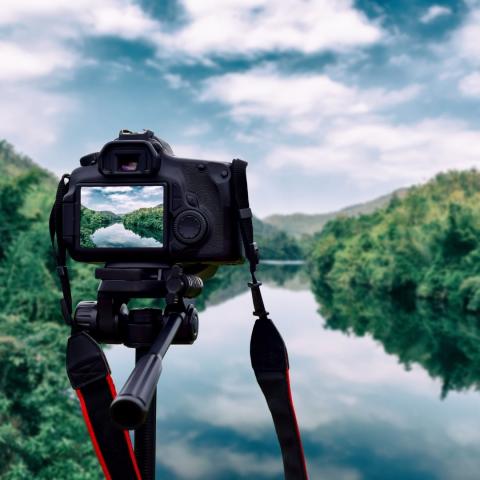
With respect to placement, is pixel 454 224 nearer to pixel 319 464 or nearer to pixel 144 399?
pixel 319 464

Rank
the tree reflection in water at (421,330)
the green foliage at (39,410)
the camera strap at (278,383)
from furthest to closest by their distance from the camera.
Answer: the tree reflection in water at (421,330)
the green foliage at (39,410)
the camera strap at (278,383)

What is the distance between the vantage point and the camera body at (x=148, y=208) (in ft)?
3.68

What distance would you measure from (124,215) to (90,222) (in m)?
0.08

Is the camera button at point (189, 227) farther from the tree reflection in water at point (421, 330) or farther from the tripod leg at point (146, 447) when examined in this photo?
the tree reflection in water at point (421, 330)

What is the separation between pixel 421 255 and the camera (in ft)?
94.9

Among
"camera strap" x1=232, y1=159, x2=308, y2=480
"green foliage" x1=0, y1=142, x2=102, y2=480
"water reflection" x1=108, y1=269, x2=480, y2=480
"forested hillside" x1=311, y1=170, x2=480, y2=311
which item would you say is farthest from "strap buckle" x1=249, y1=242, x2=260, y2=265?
"forested hillside" x1=311, y1=170, x2=480, y2=311

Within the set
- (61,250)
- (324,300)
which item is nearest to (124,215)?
(61,250)

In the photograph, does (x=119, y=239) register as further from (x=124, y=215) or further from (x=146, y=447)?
(x=146, y=447)

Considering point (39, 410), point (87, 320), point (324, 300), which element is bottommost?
point (39, 410)

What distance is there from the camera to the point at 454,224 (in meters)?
26.1

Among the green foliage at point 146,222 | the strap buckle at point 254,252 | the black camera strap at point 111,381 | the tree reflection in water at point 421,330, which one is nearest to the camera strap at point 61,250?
the black camera strap at point 111,381

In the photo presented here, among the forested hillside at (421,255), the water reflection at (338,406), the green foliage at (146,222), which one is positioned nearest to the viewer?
the green foliage at (146,222)

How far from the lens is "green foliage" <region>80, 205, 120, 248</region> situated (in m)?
1.12

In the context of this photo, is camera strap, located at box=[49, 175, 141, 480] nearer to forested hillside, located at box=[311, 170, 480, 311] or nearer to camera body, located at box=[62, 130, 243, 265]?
camera body, located at box=[62, 130, 243, 265]
